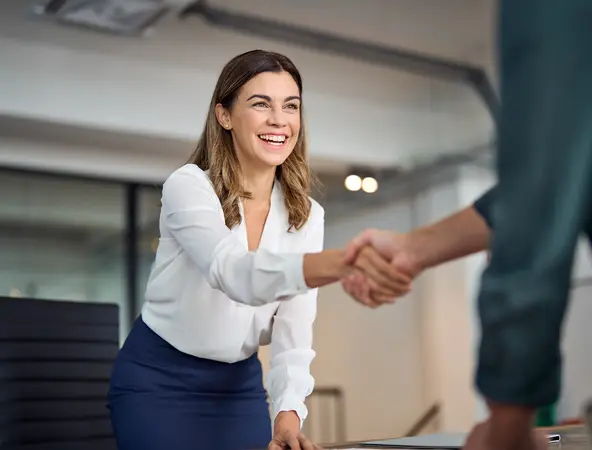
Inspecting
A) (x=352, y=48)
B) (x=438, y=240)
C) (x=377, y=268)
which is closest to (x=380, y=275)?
(x=377, y=268)

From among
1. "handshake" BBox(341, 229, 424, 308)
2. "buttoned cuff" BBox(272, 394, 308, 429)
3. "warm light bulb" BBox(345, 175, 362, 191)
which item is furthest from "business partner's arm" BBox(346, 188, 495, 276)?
"warm light bulb" BBox(345, 175, 362, 191)

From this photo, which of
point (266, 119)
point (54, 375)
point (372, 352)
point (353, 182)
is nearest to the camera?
point (266, 119)

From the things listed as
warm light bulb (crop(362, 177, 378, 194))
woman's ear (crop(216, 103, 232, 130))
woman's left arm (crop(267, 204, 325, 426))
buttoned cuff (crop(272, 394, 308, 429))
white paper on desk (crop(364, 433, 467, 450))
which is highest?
warm light bulb (crop(362, 177, 378, 194))

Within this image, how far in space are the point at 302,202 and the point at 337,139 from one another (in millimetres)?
3980

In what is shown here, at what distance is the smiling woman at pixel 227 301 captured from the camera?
1.58m

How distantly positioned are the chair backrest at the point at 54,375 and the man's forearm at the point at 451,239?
1196mm

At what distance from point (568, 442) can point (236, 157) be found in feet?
3.01

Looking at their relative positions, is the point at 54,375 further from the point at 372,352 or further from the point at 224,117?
the point at 372,352

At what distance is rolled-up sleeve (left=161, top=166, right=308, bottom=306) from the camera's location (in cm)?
128

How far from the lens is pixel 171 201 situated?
1586mm

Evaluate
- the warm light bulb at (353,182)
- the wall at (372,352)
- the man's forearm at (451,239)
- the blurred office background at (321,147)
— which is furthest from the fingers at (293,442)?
the wall at (372,352)

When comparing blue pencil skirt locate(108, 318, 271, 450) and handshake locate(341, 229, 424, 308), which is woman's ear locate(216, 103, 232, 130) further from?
handshake locate(341, 229, 424, 308)

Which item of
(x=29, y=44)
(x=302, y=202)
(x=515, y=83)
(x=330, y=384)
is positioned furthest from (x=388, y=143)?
(x=515, y=83)

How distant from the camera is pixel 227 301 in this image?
5.44ft
